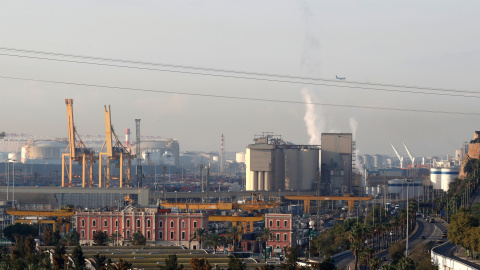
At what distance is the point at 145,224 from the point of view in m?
118

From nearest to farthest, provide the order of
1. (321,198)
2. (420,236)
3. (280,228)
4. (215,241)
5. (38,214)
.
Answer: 1. (215,241)
2. (420,236)
3. (280,228)
4. (38,214)
5. (321,198)

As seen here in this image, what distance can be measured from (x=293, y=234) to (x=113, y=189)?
7359cm

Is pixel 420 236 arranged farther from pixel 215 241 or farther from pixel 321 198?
pixel 321 198

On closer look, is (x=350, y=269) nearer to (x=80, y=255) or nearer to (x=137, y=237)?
(x=80, y=255)

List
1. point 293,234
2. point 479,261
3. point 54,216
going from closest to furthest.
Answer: point 479,261
point 293,234
point 54,216

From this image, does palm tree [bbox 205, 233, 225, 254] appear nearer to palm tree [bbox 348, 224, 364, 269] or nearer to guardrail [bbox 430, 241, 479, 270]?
palm tree [bbox 348, 224, 364, 269]

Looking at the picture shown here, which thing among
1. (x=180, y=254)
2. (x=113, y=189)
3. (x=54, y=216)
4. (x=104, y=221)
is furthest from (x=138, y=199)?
(x=180, y=254)

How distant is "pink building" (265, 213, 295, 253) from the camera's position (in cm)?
11444

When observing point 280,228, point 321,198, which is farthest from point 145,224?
point 321,198

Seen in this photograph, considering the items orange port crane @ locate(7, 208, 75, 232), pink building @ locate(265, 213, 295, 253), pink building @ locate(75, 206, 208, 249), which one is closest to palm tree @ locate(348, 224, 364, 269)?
pink building @ locate(265, 213, 295, 253)

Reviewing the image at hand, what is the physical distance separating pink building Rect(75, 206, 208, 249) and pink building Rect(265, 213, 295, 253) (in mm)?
8493

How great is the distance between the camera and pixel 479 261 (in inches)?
2901

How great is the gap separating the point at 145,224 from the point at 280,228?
1691 cm

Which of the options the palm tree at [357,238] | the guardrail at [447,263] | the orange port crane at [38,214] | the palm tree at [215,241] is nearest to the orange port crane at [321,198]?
the orange port crane at [38,214]
